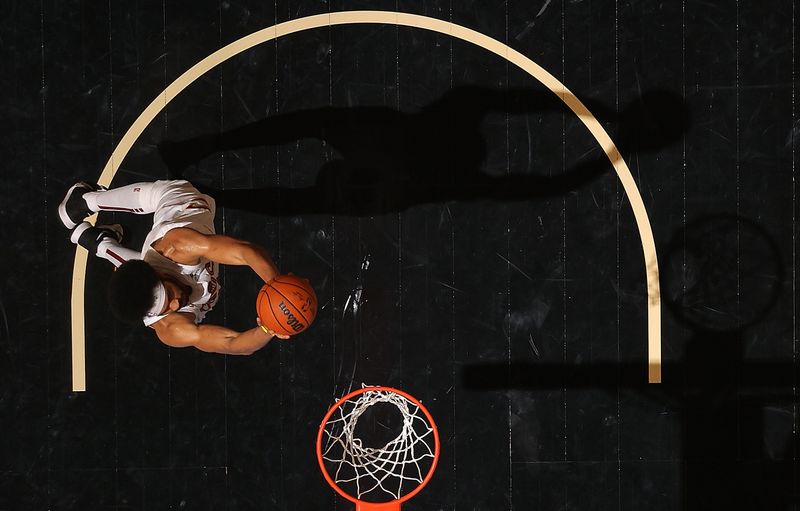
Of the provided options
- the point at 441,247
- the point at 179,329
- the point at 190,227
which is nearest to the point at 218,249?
the point at 190,227

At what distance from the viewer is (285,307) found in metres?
4.05

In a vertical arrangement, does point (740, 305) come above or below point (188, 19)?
below

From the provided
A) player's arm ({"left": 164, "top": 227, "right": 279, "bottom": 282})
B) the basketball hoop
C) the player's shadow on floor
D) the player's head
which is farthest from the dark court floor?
the player's head

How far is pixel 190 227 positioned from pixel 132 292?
0.75m

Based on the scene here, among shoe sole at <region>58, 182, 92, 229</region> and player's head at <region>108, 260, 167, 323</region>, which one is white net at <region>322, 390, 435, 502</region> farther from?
shoe sole at <region>58, 182, 92, 229</region>

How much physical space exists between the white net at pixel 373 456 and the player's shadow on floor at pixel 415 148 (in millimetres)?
1758

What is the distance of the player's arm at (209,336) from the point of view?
4438 mm

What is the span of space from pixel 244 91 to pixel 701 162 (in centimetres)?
412

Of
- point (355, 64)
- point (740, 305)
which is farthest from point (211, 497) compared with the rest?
point (740, 305)

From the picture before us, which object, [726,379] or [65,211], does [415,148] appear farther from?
[726,379]

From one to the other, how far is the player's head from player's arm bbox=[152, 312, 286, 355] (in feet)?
1.57

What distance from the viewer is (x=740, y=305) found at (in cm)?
577

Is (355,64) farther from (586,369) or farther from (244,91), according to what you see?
(586,369)

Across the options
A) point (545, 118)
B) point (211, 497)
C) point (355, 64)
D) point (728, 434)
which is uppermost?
point (355, 64)
